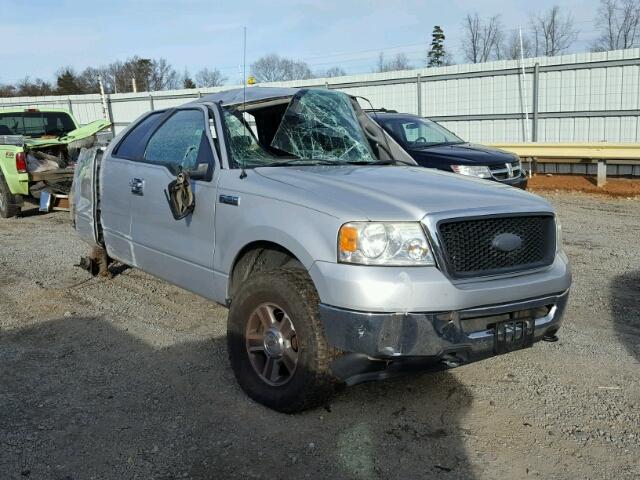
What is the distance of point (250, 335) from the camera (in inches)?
146

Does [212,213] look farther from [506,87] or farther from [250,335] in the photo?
[506,87]

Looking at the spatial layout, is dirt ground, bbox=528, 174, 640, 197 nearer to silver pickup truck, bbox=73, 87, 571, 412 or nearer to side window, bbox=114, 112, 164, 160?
silver pickup truck, bbox=73, 87, 571, 412

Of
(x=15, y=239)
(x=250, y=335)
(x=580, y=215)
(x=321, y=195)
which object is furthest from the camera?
(x=580, y=215)

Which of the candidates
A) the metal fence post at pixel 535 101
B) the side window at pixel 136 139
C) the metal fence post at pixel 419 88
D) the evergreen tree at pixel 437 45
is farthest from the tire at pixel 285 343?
the evergreen tree at pixel 437 45

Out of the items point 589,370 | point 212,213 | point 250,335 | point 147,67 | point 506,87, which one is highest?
point 147,67

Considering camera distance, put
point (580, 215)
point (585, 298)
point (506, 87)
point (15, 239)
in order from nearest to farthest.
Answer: point (585, 298) → point (15, 239) → point (580, 215) → point (506, 87)

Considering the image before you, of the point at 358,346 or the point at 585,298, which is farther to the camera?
the point at 585,298

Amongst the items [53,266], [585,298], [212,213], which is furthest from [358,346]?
[53,266]

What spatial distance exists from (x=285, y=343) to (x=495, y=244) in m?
1.29

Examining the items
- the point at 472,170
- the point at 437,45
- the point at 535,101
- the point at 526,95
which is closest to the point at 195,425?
the point at 472,170

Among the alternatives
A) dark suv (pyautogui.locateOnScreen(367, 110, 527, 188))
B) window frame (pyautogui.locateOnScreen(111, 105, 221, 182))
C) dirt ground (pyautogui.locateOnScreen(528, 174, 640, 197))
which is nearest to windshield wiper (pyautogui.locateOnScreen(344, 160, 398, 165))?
window frame (pyautogui.locateOnScreen(111, 105, 221, 182))

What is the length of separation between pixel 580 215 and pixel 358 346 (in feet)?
26.5

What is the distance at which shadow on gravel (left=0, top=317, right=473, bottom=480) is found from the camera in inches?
121

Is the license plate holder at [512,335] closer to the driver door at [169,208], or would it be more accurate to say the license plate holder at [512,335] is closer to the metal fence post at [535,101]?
the driver door at [169,208]
